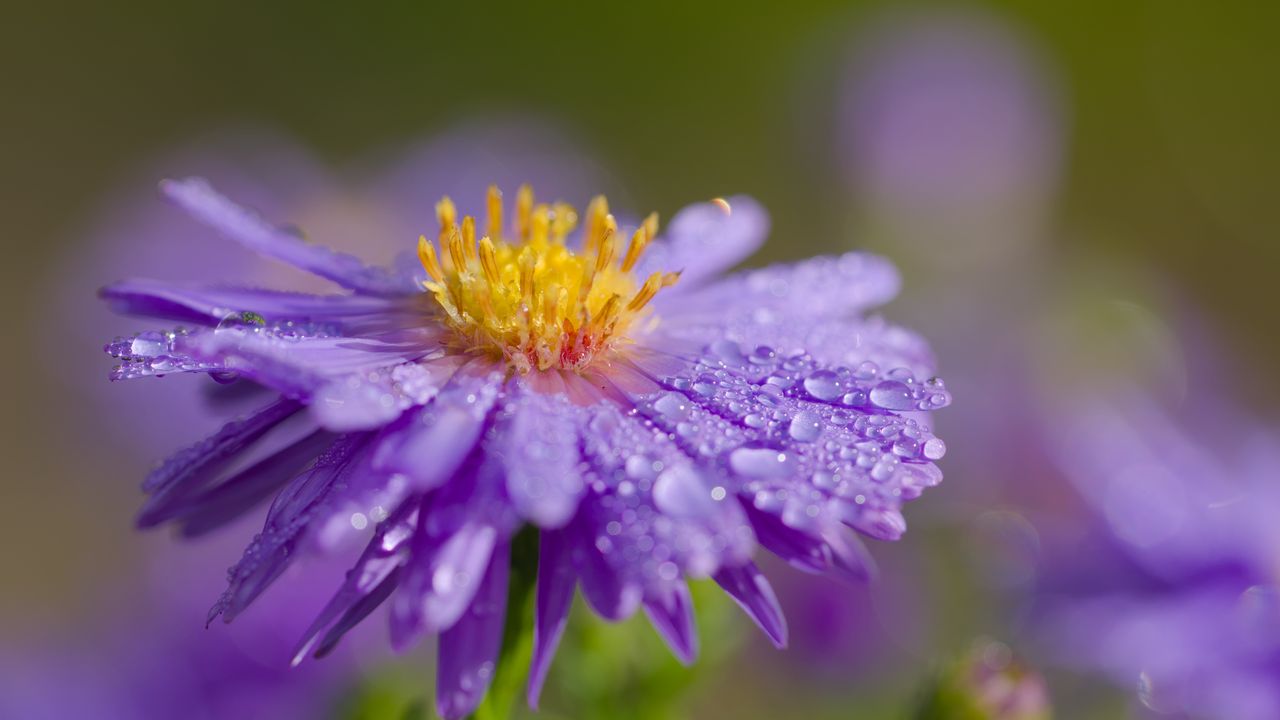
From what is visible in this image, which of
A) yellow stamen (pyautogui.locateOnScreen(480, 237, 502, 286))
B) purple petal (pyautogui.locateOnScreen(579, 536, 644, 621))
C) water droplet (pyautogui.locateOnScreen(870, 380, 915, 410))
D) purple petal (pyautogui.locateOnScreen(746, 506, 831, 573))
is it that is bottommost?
purple petal (pyautogui.locateOnScreen(746, 506, 831, 573))

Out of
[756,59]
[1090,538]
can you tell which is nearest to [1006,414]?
[1090,538]

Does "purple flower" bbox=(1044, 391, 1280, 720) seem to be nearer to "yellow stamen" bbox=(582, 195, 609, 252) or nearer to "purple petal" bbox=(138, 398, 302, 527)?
"yellow stamen" bbox=(582, 195, 609, 252)

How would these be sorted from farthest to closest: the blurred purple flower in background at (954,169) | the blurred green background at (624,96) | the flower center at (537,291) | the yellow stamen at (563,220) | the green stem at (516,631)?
the blurred green background at (624,96) < the blurred purple flower in background at (954,169) < the yellow stamen at (563,220) < the flower center at (537,291) < the green stem at (516,631)

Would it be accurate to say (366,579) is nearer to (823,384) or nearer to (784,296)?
(823,384)

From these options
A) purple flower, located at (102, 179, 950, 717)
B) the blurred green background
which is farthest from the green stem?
the blurred green background

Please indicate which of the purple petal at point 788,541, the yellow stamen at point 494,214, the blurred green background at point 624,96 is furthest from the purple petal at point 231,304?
the blurred green background at point 624,96

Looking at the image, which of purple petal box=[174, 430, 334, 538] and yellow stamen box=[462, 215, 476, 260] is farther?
yellow stamen box=[462, 215, 476, 260]

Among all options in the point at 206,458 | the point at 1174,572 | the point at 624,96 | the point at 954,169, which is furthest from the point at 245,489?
the point at 624,96

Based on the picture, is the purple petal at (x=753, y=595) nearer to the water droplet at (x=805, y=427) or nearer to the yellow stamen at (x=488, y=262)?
the water droplet at (x=805, y=427)
